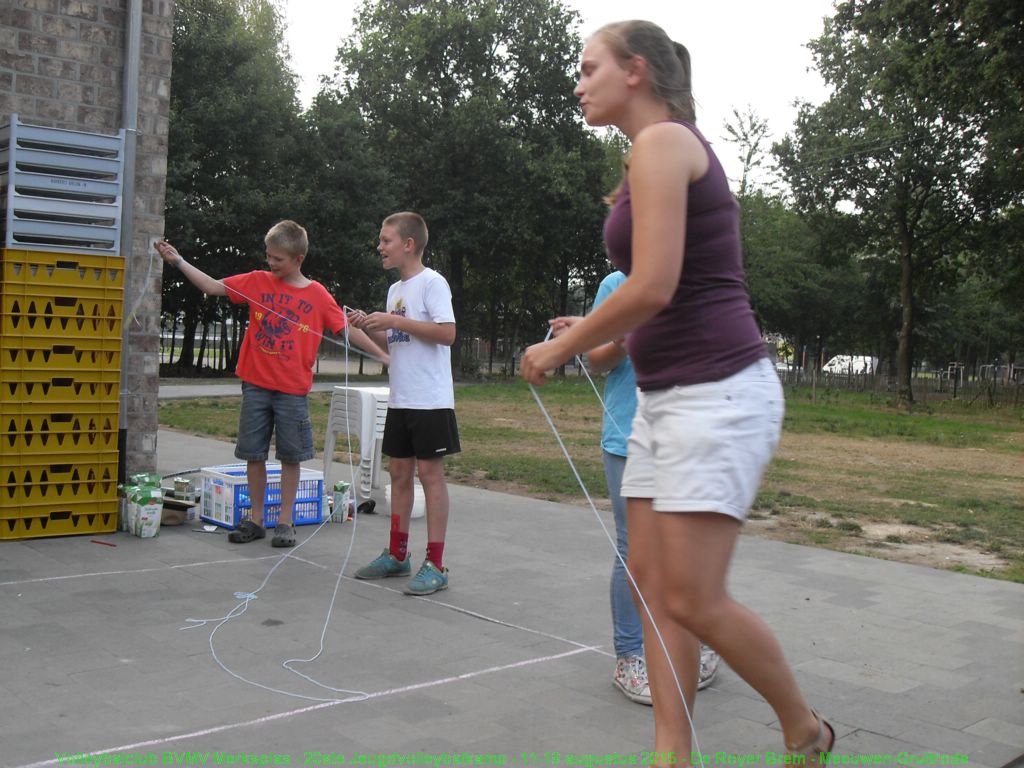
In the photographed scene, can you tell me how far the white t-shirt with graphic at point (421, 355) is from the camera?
5.41 metres

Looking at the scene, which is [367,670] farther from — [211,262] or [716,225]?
[211,262]

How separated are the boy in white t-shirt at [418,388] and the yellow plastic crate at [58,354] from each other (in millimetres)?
2030

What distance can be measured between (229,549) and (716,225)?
185 inches

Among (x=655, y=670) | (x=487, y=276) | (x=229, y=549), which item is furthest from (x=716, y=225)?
(x=487, y=276)

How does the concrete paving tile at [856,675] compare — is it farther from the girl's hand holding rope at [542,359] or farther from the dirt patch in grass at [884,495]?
the dirt patch in grass at [884,495]

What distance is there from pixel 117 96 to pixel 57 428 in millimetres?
2467

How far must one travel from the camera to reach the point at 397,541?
5.65 m

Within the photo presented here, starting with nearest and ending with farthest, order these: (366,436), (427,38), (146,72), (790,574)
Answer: (790,574) → (146,72) → (366,436) → (427,38)

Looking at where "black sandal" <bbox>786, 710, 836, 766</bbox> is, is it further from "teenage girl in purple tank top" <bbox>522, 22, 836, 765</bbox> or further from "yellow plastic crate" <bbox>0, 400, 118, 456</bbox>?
"yellow plastic crate" <bbox>0, 400, 118, 456</bbox>

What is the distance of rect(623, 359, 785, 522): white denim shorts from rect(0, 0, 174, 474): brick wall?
5.57 meters

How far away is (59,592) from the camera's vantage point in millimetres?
5074

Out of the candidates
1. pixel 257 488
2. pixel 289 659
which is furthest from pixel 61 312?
pixel 289 659

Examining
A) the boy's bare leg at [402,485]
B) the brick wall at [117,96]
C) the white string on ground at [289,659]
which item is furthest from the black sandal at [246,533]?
the boy's bare leg at [402,485]

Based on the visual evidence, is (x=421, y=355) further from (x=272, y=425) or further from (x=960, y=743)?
(x=960, y=743)
